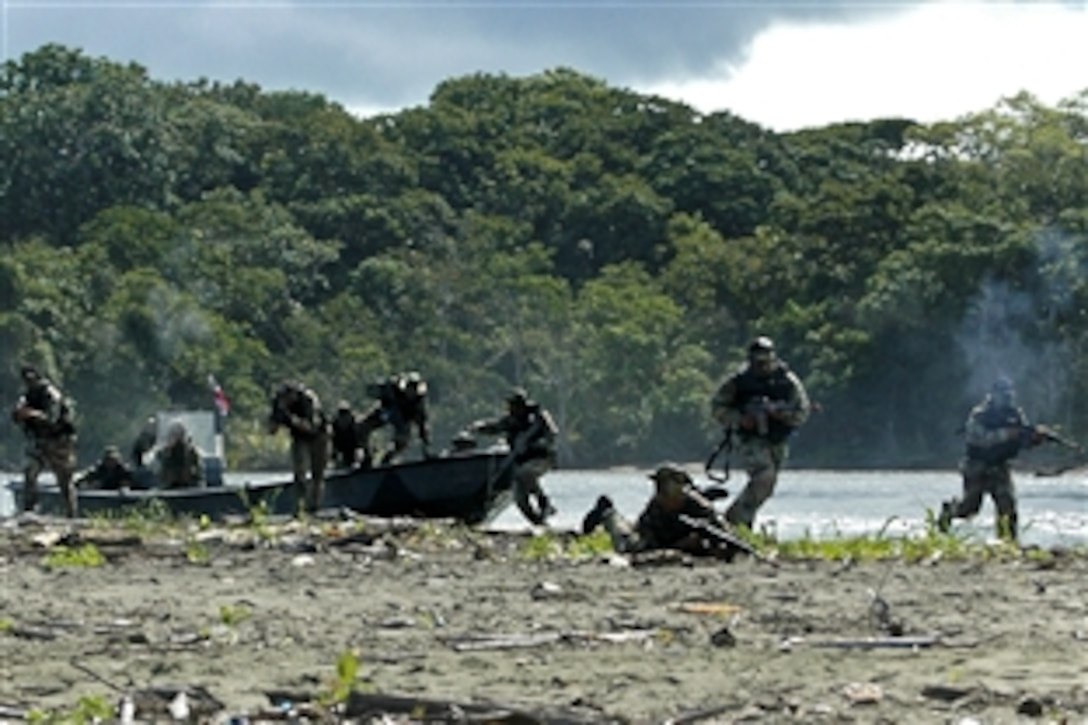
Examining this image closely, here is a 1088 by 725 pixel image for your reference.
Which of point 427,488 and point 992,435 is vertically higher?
point 992,435

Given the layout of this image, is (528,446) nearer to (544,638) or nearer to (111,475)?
(111,475)

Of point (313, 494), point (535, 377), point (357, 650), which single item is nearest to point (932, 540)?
point (357, 650)

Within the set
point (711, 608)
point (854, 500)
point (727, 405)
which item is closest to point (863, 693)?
point (711, 608)

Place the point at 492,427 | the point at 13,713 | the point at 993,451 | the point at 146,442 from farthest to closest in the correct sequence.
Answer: the point at 146,442 → the point at 492,427 → the point at 993,451 → the point at 13,713

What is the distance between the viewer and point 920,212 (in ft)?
244

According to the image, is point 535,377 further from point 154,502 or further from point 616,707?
point 616,707

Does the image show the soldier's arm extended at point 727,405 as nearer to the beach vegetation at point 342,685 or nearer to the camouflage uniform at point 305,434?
the camouflage uniform at point 305,434

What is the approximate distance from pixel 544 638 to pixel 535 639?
5 cm

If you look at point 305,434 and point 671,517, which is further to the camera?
point 305,434

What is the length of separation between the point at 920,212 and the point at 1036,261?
478cm

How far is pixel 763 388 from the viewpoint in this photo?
19094 mm

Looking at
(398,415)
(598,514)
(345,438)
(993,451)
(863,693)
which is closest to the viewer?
(863,693)

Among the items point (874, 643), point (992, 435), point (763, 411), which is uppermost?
point (763, 411)

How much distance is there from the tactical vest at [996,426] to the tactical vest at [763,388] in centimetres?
320
